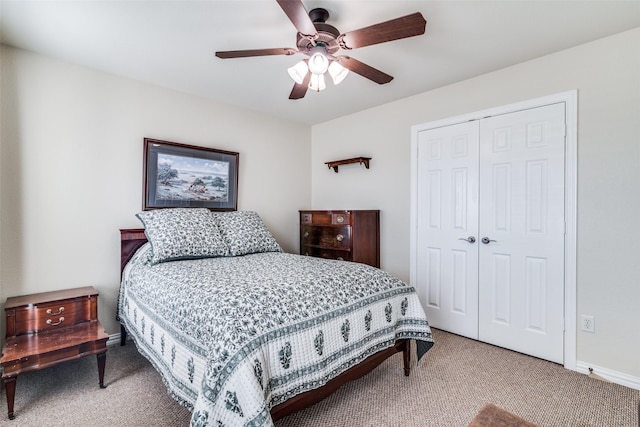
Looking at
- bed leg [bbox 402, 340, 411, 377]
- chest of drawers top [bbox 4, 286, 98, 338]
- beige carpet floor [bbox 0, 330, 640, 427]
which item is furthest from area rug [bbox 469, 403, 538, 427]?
chest of drawers top [bbox 4, 286, 98, 338]

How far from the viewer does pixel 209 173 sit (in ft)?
11.2

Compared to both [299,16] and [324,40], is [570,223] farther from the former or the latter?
[299,16]

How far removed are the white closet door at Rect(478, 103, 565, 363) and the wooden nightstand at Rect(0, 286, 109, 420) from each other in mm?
3110

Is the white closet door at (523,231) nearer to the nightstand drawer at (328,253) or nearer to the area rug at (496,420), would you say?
the nightstand drawer at (328,253)

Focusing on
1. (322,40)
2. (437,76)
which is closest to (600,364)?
(437,76)

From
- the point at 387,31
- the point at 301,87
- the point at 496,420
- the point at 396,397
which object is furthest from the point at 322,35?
the point at 396,397

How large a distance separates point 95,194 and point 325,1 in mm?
2421

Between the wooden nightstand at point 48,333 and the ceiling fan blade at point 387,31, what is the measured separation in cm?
247

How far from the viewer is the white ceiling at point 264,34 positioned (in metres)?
1.90

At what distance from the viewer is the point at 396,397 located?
6.57 ft

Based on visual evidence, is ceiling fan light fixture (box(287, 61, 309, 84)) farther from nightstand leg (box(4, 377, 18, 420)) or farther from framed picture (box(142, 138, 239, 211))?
nightstand leg (box(4, 377, 18, 420))

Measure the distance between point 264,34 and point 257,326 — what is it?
1.91 meters

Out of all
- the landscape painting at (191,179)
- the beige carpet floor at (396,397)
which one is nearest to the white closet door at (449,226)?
the beige carpet floor at (396,397)

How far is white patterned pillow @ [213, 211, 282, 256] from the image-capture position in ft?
9.73
